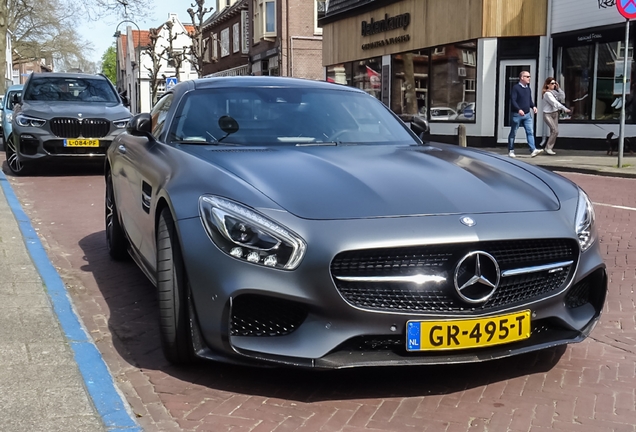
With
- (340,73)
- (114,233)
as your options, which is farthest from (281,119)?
(340,73)

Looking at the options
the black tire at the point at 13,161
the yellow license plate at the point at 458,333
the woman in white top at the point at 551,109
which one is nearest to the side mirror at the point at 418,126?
the yellow license plate at the point at 458,333

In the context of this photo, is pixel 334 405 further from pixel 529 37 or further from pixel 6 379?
pixel 529 37

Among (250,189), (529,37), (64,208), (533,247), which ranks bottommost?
(64,208)

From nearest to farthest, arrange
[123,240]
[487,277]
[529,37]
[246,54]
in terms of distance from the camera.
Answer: [487,277], [123,240], [529,37], [246,54]

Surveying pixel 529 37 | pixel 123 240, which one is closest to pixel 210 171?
pixel 123 240

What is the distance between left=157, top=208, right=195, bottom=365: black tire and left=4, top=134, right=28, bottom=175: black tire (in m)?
10.3

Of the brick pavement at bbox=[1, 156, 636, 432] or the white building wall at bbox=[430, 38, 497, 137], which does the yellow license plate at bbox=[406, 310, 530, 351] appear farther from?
the white building wall at bbox=[430, 38, 497, 137]

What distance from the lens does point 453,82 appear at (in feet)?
76.7

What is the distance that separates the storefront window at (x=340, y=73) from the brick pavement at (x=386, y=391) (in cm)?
2686

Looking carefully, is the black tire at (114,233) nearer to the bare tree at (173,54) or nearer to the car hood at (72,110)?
the car hood at (72,110)

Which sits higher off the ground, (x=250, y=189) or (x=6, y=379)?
(x=250, y=189)

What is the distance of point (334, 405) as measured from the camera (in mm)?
3305

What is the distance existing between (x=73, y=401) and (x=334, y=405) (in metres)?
1.09

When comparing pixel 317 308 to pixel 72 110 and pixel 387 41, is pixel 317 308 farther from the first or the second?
pixel 387 41
